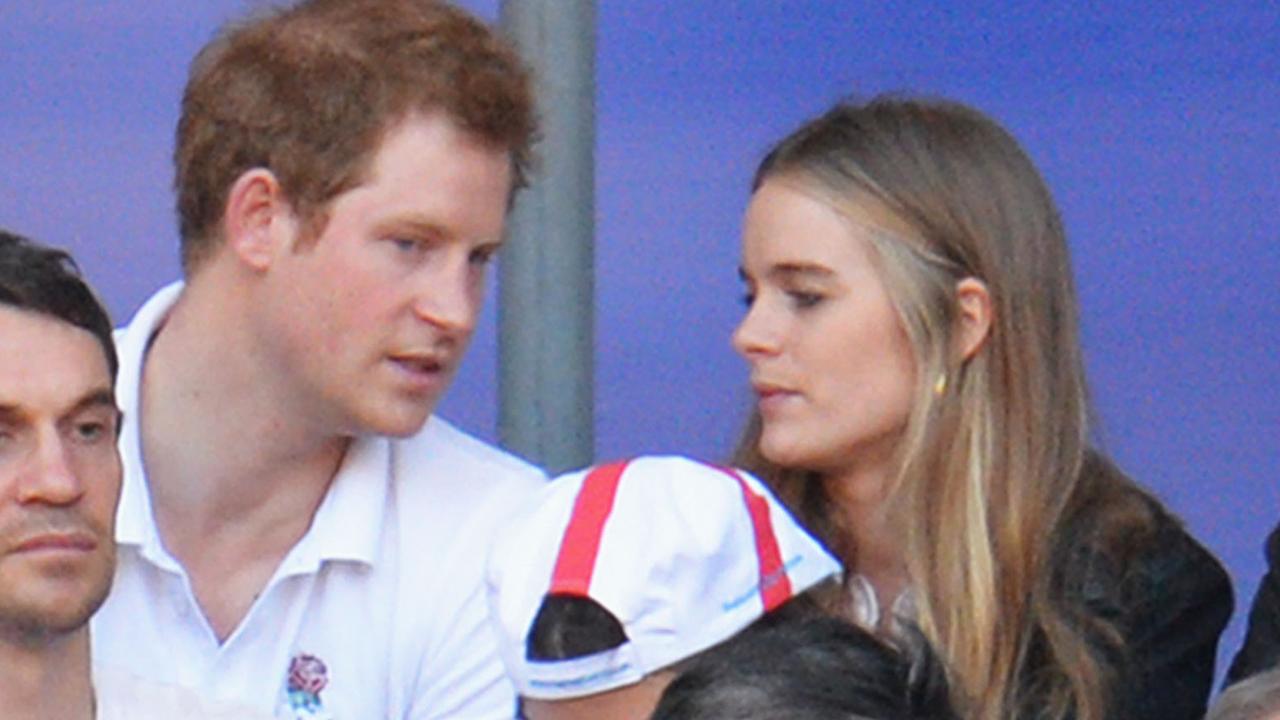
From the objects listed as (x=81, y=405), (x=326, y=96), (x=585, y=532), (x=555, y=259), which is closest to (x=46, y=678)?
(x=81, y=405)

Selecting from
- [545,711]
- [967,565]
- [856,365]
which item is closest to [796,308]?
[856,365]

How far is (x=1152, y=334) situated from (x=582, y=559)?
1.22 meters

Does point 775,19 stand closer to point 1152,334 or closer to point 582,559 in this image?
point 1152,334

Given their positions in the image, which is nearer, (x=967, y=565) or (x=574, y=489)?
(x=574, y=489)

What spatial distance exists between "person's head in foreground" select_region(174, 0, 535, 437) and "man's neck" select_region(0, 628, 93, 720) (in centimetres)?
33

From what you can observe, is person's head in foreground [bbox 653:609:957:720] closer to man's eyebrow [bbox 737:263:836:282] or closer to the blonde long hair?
the blonde long hair

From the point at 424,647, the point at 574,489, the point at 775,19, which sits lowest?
the point at 424,647

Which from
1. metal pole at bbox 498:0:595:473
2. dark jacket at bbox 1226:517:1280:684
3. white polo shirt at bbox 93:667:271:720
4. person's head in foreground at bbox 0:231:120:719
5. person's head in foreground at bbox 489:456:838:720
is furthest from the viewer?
metal pole at bbox 498:0:595:473

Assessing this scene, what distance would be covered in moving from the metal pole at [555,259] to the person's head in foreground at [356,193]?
0.17 metres

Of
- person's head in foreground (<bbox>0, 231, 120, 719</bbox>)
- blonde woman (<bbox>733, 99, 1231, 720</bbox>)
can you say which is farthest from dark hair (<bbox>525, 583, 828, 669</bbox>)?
blonde woman (<bbox>733, 99, 1231, 720</bbox>)

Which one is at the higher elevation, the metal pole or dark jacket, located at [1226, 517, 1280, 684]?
the metal pole

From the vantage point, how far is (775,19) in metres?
3.16

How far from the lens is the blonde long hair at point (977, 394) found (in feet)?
8.38

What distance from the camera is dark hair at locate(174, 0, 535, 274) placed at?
2.60 meters
